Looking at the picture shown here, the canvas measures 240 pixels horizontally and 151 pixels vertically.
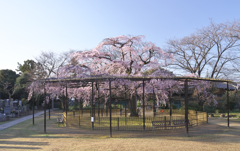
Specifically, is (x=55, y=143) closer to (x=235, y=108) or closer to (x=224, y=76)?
(x=224, y=76)

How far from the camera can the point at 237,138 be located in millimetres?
10961

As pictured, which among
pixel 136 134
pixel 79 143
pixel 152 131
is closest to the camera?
pixel 79 143

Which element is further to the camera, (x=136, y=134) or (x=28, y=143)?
(x=136, y=134)

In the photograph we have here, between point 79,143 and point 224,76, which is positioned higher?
point 224,76

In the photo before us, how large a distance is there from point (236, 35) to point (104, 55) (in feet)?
53.0

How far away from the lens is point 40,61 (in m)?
36.2

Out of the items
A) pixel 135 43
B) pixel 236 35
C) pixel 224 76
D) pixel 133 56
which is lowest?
pixel 224 76

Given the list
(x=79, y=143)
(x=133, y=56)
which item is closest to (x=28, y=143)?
(x=79, y=143)

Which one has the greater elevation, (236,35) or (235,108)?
(236,35)

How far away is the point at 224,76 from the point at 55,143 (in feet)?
78.3

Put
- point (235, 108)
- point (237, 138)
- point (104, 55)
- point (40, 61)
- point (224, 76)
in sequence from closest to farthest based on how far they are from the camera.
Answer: point (237, 138) < point (104, 55) < point (224, 76) < point (235, 108) < point (40, 61)

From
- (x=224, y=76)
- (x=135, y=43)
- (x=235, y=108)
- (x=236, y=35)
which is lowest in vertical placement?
(x=235, y=108)

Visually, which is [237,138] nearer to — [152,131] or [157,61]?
[152,131]

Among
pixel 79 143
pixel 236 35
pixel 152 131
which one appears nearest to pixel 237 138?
pixel 152 131
